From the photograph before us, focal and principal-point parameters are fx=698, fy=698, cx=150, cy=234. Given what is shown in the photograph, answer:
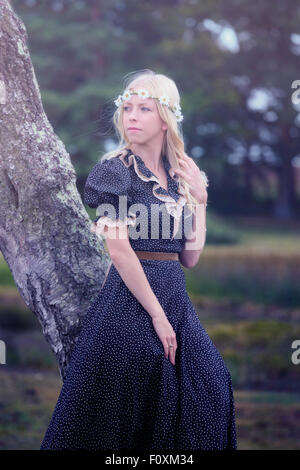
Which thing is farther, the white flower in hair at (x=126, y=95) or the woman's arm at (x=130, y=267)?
the white flower in hair at (x=126, y=95)

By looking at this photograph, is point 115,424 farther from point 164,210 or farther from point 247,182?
point 247,182

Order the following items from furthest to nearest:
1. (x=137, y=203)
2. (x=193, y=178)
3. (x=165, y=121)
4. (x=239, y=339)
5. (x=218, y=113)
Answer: (x=218, y=113)
(x=239, y=339)
(x=193, y=178)
(x=165, y=121)
(x=137, y=203)

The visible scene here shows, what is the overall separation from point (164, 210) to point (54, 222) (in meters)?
0.52

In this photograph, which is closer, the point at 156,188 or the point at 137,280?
the point at 137,280

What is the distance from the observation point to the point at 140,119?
8.32 feet

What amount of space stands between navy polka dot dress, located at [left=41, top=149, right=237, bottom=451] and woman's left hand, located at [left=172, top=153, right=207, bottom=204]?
0.15 meters

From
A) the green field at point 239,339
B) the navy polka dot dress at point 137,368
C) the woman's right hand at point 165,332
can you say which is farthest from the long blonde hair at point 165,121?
the green field at point 239,339

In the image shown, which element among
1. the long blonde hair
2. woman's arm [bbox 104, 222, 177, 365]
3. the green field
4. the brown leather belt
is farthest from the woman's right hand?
the green field

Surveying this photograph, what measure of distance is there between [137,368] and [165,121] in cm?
90

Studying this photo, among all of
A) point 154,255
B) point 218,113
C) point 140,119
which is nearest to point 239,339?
point 154,255

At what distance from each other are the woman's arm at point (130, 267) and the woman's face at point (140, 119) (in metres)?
0.38

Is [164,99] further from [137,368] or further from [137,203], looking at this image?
[137,368]

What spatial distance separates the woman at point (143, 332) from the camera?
237 centimetres

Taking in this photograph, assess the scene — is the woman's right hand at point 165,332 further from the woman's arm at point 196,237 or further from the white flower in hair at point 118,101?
the white flower in hair at point 118,101
